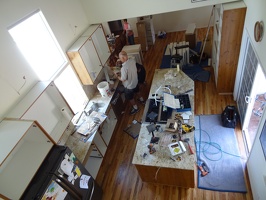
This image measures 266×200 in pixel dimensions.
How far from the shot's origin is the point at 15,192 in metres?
1.91

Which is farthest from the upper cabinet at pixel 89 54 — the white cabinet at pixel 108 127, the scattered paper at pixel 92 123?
the white cabinet at pixel 108 127

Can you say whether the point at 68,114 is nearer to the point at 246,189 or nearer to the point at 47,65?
the point at 47,65

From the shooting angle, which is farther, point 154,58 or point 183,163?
point 154,58

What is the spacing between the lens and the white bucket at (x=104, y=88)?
3881 millimetres

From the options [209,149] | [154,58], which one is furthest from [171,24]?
[209,149]

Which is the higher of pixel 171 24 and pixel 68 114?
pixel 68 114

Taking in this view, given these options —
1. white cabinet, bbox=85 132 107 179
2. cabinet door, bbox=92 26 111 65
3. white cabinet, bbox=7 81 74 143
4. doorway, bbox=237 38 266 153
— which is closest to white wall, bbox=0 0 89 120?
white cabinet, bbox=7 81 74 143

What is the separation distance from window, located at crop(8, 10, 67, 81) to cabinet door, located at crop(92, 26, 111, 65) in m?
0.84

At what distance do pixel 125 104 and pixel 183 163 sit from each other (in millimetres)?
2599

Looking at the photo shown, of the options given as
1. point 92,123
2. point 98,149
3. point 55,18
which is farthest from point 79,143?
point 55,18

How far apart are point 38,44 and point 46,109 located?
0.95 m

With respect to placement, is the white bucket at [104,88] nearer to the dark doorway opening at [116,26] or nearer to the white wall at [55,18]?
the white wall at [55,18]

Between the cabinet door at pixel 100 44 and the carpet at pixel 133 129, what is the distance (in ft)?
4.95

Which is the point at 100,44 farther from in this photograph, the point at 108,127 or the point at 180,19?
the point at 180,19
